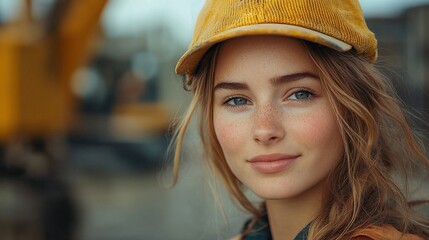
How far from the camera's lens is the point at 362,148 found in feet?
5.51

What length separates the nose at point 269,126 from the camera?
161 centimetres

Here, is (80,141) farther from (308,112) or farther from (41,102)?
(308,112)

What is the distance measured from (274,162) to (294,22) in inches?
10.6

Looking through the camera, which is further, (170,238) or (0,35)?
(170,238)

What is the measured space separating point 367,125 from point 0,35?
5.71 metres

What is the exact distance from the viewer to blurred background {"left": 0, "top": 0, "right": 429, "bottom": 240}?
6797mm

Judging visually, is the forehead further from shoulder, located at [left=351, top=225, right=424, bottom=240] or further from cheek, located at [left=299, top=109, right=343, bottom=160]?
shoulder, located at [left=351, top=225, right=424, bottom=240]

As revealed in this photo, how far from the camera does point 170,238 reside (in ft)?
24.5

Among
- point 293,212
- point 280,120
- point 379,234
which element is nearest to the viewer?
point 379,234

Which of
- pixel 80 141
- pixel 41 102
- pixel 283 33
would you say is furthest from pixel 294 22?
pixel 80 141

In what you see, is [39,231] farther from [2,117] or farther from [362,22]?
[362,22]

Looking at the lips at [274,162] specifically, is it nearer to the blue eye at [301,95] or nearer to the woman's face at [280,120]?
the woman's face at [280,120]

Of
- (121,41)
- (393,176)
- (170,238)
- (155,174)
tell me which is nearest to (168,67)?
(121,41)

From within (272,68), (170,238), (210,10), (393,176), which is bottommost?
(170,238)
